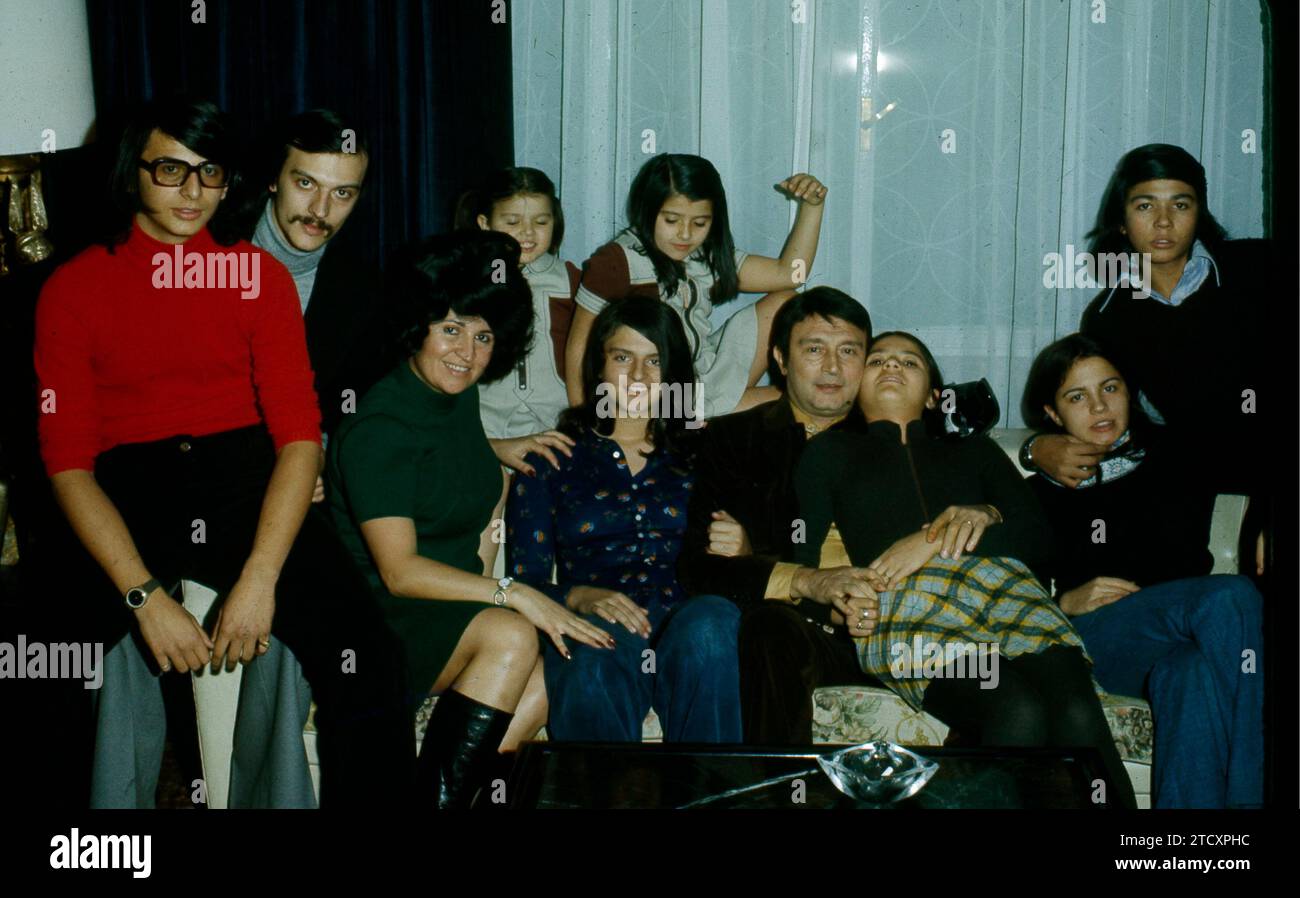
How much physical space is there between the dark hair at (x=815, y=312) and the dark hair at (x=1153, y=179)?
64cm

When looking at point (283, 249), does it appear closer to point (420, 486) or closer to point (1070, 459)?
point (420, 486)

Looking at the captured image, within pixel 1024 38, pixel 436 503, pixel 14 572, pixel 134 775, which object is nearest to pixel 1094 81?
pixel 1024 38

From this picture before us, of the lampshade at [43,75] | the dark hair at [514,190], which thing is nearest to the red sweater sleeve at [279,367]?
the dark hair at [514,190]

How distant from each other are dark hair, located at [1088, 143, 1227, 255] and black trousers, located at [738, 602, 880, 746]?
4.05 feet

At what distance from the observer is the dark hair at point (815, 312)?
2.29 metres

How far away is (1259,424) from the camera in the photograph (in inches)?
85.7

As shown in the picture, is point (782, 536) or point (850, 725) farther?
point (782, 536)

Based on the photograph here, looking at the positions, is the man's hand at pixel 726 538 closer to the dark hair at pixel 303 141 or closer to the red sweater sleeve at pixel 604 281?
the red sweater sleeve at pixel 604 281

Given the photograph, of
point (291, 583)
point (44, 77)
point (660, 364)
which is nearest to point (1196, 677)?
point (660, 364)

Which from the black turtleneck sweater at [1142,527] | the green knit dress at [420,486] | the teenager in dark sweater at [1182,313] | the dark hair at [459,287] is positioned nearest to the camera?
the green knit dress at [420,486]

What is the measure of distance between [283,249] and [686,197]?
91cm

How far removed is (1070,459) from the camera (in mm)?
2182

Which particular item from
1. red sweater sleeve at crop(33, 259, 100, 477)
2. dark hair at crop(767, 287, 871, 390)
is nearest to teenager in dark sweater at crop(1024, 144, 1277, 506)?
dark hair at crop(767, 287, 871, 390)
